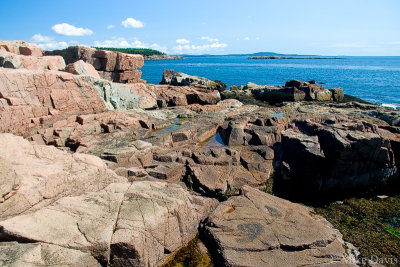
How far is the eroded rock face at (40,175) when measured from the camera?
7633 millimetres

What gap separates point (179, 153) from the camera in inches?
588

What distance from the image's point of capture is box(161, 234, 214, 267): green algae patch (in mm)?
8383

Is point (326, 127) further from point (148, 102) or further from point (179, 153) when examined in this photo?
point (148, 102)

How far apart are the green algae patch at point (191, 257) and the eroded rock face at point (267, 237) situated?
0.95 feet

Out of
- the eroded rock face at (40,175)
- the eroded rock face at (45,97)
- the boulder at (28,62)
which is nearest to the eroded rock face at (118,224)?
the eroded rock face at (40,175)

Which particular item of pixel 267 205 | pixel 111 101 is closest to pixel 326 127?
pixel 267 205

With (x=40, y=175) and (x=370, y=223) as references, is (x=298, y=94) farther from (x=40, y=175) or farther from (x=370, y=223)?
(x=40, y=175)

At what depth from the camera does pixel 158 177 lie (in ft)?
41.1

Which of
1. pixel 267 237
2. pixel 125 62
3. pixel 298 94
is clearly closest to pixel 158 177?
pixel 267 237

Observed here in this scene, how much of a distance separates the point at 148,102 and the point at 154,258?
22.2 metres

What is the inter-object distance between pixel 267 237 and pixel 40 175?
732cm

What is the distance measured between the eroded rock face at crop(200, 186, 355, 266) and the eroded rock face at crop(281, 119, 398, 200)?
3.41 metres

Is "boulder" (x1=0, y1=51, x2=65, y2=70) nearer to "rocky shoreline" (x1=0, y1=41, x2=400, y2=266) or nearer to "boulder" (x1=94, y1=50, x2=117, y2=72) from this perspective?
"rocky shoreline" (x1=0, y1=41, x2=400, y2=266)

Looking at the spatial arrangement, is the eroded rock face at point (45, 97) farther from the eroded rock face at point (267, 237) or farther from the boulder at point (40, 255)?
the eroded rock face at point (267, 237)
